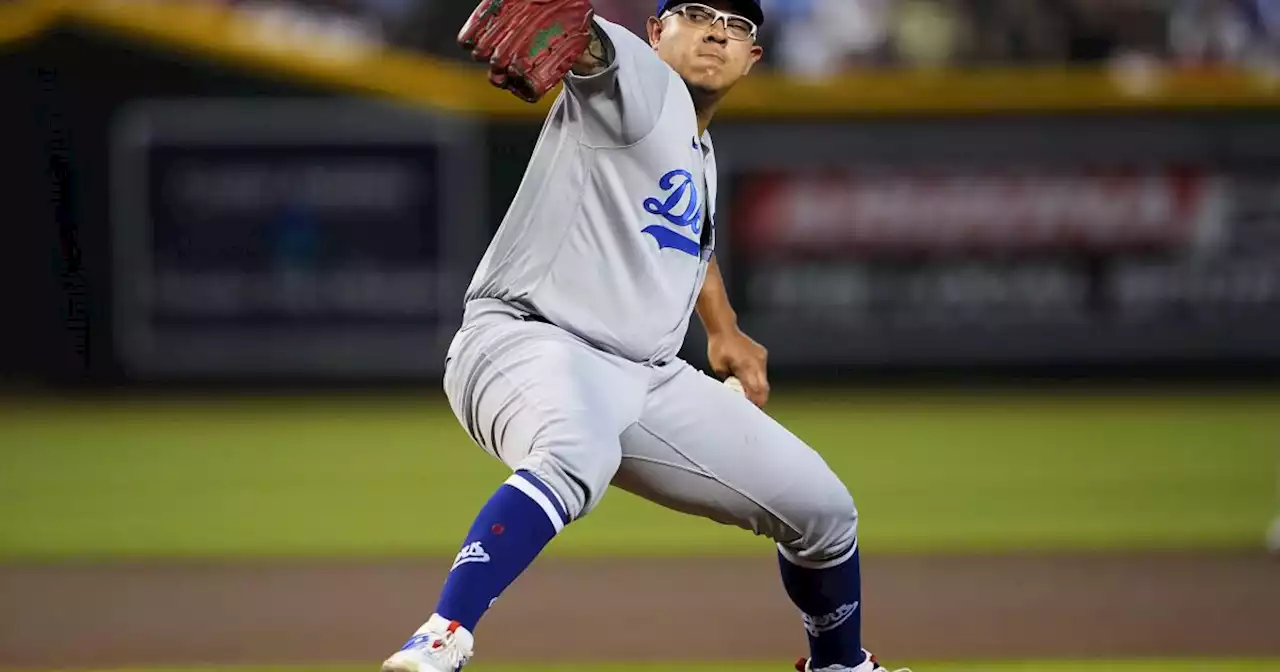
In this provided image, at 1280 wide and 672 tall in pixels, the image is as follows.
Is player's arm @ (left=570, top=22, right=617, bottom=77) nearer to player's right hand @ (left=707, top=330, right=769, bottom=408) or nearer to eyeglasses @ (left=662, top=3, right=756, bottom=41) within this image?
eyeglasses @ (left=662, top=3, right=756, bottom=41)

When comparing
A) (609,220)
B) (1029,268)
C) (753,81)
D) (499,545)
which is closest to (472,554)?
(499,545)

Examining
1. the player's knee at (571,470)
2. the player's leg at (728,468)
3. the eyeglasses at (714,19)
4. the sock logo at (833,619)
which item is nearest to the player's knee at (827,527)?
the player's leg at (728,468)

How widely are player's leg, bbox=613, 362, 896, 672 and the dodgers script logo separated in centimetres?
26

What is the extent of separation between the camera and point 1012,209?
11547 millimetres

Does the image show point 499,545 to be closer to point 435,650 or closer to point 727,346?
point 435,650

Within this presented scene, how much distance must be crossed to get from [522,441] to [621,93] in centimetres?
62

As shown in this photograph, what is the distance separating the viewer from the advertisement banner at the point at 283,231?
11477 mm

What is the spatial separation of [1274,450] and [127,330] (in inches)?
273

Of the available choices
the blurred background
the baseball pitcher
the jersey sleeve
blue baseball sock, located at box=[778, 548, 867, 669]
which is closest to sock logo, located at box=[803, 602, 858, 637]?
blue baseball sock, located at box=[778, 548, 867, 669]

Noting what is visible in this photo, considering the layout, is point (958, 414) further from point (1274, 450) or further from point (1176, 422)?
point (1274, 450)

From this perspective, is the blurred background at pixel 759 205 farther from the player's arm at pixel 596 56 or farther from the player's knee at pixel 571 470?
the player's arm at pixel 596 56

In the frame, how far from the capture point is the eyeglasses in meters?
3.44

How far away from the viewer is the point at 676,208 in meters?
3.30

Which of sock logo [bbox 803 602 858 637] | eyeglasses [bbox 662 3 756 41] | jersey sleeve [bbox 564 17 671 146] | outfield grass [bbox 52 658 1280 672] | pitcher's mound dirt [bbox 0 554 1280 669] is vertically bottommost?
pitcher's mound dirt [bbox 0 554 1280 669]
